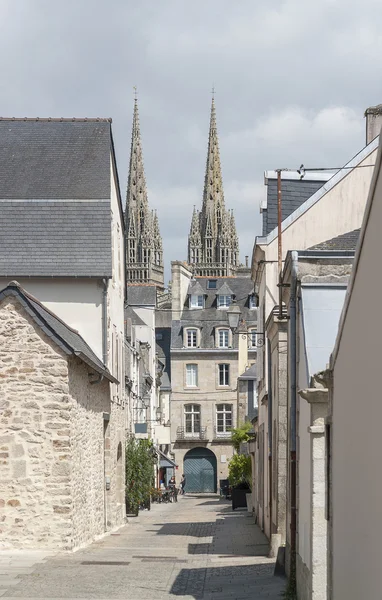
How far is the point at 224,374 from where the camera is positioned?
224 ft

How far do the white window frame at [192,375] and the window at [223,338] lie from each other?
6.85 ft

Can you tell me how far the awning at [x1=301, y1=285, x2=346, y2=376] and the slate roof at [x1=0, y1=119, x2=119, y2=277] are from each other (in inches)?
447

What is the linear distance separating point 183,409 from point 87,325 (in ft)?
146

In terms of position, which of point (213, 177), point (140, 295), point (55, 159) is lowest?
point (140, 295)

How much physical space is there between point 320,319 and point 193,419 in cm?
5597

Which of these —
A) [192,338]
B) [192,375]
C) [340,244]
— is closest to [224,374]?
[192,375]

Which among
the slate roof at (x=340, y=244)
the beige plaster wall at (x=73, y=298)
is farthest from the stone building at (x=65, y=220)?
the slate roof at (x=340, y=244)

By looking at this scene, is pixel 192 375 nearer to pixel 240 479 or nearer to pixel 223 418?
pixel 223 418

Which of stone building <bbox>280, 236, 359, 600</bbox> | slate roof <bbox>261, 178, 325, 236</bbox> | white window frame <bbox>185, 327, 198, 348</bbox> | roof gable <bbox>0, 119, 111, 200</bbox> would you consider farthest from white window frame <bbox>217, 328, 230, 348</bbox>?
stone building <bbox>280, 236, 359, 600</bbox>

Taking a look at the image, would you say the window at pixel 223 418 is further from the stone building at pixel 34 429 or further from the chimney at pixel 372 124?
the stone building at pixel 34 429

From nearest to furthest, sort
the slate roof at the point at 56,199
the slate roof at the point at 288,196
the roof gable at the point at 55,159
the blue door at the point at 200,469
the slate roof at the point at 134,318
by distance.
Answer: the slate roof at the point at 288,196
the slate roof at the point at 56,199
the roof gable at the point at 55,159
the slate roof at the point at 134,318
the blue door at the point at 200,469

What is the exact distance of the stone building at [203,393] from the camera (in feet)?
222

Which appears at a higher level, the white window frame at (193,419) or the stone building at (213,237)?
the stone building at (213,237)

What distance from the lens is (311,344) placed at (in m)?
12.5
